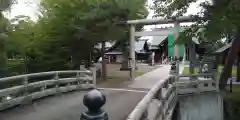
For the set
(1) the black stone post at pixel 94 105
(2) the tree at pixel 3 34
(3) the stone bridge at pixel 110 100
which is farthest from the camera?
(2) the tree at pixel 3 34

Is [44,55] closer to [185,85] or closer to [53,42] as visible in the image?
[53,42]

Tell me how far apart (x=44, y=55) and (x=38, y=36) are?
122 centimetres

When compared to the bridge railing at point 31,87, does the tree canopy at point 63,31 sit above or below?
above

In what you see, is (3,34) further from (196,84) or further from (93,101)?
(93,101)

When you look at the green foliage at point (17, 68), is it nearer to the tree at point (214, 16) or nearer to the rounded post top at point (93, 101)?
the tree at point (214, 16)

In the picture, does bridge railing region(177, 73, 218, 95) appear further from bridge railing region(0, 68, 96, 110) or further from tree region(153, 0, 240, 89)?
bridge railing region(0, 68, 96, 110)

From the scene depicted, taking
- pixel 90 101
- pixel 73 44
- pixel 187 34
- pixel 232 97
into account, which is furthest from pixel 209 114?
pixel 90 101

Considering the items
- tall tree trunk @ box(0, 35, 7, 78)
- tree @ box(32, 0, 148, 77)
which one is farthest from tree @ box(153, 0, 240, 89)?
tall tree trunk @ box(0, 35, 7, 78)

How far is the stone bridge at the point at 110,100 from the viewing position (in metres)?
5.03

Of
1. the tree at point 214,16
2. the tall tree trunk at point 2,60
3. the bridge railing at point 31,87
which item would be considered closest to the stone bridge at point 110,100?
the bridge railing at point 31,87

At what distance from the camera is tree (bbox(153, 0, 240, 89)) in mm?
8195

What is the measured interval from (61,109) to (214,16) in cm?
609

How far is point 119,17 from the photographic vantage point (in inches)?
605

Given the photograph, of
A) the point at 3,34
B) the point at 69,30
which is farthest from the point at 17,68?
the point at 69,30
